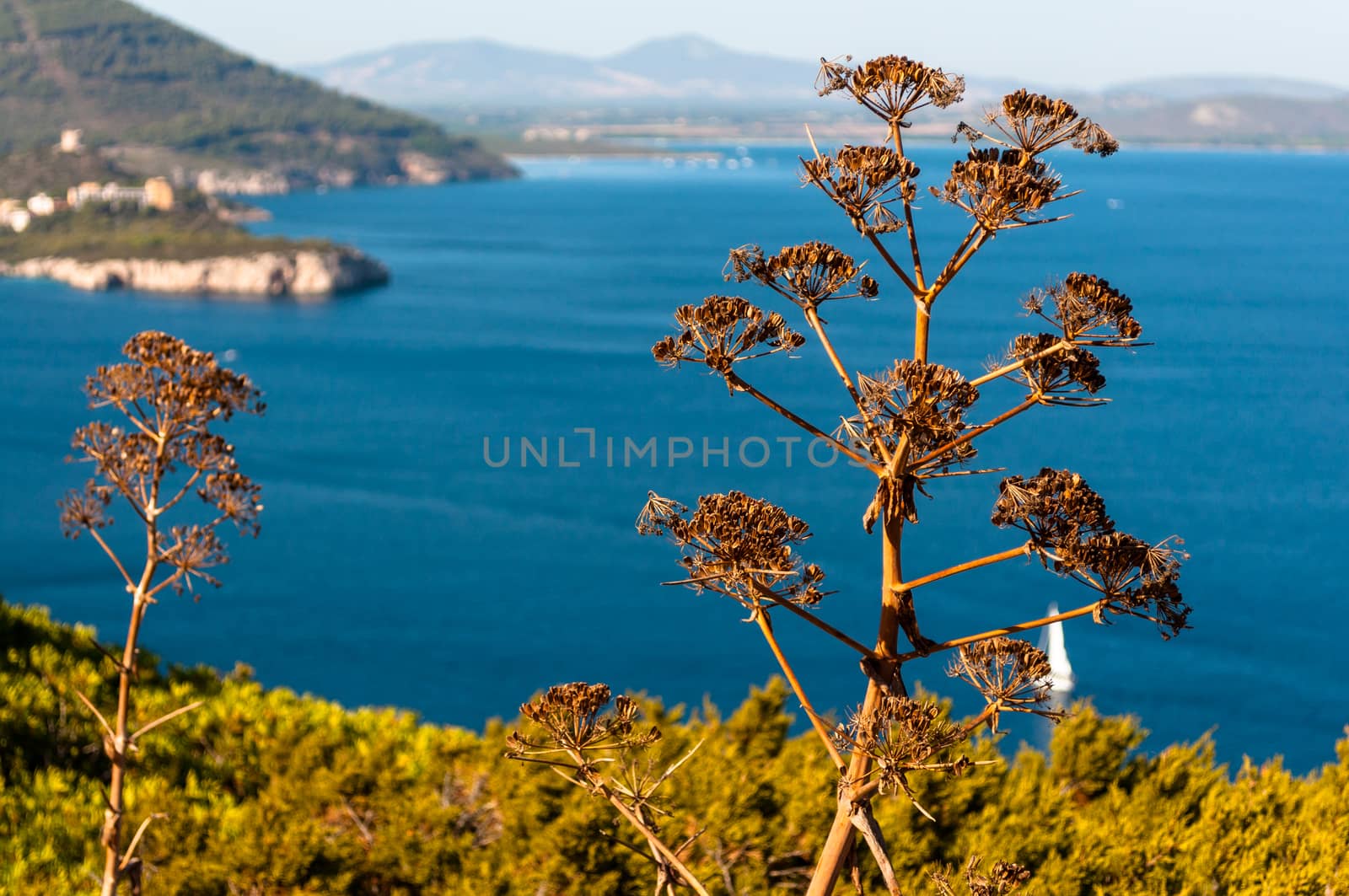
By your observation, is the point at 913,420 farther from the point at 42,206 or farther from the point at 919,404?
the point at 42,206

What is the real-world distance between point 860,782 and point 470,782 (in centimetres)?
872

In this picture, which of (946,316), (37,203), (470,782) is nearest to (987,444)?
(946,316)

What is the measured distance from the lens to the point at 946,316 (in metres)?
70.9

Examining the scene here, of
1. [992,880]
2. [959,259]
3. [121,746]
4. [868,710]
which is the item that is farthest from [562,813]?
[959,259]

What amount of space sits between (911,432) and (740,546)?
1.87 feet

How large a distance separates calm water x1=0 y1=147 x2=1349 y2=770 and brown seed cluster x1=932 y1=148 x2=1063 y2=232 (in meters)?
31.5

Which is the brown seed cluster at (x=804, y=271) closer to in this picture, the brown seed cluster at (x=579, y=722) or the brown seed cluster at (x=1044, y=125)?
the brown seed cluster at (x=1044, y=125)

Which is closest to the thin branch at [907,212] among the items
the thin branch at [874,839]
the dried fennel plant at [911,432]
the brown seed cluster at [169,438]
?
the dried fennel plant at [911,432]

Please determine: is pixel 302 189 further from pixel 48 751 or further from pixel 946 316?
pixel 48 751

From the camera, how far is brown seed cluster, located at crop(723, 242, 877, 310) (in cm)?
353

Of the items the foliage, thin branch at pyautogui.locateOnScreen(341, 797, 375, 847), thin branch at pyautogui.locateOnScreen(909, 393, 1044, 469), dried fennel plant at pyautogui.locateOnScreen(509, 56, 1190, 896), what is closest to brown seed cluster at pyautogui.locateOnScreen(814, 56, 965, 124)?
dried fennel plant at pyautogui.locateOnScreen(509, 56, 1190, 896)

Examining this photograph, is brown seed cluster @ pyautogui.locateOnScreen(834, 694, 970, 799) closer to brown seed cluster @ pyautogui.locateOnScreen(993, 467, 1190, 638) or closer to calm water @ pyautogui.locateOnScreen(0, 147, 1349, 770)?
brown seed cluster @ pyautogui.locateOnScreen(993, 467, 1190, 638)

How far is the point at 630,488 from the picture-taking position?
1992 inches

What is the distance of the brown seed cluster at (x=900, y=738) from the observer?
3316mm
